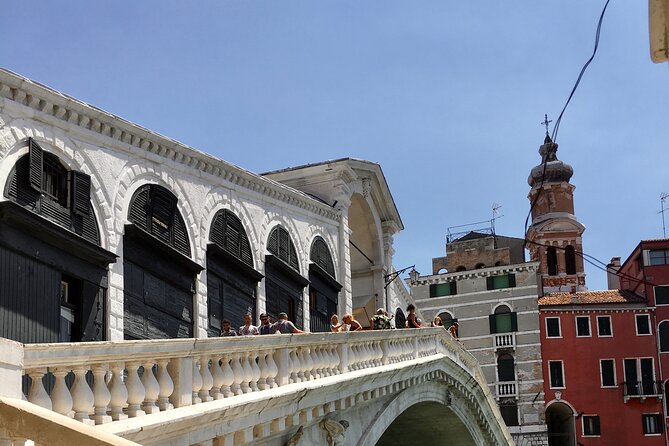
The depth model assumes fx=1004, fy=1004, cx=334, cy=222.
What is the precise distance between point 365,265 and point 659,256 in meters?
24.5

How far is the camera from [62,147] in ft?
43.8

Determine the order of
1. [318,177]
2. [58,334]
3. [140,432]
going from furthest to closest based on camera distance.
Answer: [318,177], [58,334], [140,432]

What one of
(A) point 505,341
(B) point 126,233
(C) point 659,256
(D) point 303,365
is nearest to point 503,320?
(A) point 505,341

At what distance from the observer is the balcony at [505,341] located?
158ft

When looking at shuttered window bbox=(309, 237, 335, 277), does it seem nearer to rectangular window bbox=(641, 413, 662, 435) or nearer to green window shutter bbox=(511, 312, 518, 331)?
green window shutter bbox=(511, 312, 518, 331)

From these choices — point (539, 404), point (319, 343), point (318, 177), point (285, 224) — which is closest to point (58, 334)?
point (319, 343)

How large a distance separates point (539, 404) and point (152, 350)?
40848mm

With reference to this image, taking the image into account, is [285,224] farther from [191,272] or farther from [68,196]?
[68,196]

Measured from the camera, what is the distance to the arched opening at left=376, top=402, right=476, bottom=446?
1018 inches

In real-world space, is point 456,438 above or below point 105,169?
below

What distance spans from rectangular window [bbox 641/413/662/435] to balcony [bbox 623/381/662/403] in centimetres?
87

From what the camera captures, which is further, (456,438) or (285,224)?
(456,438)

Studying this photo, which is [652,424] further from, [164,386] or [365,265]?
[164,386]

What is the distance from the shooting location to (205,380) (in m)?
9.87
